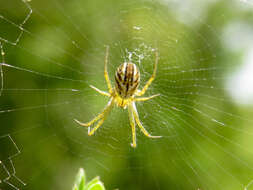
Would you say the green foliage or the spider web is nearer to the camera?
the green foliage

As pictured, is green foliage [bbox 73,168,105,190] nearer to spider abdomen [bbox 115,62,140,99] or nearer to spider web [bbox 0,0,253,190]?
spider abdomen [bbox 115,62,140,99]

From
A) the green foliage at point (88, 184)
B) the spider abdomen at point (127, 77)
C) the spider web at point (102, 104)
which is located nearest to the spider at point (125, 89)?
the spider abdomen at point (127, 77)

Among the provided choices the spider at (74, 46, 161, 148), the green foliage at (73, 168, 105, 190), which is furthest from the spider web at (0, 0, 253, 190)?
the green foliage at (73, 168, 105, 190)

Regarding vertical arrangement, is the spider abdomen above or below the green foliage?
above

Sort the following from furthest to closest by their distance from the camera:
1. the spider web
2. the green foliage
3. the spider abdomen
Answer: the spider web
the spider abdomen
the green foliage

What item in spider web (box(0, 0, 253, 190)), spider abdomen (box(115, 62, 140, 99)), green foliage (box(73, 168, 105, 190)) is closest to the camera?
green foliage (box(73, 168, 105, 190))

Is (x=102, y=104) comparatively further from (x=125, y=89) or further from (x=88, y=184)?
(x=88, y=184)

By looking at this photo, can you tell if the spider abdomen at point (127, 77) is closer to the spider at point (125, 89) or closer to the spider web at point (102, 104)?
the spider at point (125, 89)
